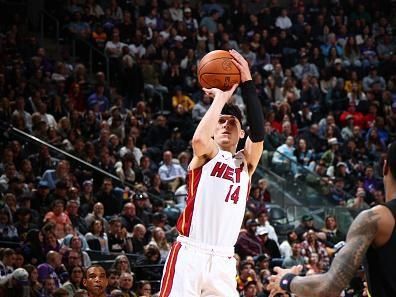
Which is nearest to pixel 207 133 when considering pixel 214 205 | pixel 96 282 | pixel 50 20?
pixel 214 205

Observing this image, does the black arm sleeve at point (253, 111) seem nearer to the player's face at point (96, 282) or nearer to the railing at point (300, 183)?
the player's face at point (96, 282)

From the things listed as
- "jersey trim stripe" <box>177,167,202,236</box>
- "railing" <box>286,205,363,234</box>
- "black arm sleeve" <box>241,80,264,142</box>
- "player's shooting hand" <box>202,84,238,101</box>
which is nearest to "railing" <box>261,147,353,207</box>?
"railing" <box>286,205,363,234</box>

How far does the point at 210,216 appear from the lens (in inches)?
252

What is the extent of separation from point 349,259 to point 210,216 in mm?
2272

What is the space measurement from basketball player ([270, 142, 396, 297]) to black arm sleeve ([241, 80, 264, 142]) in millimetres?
2403

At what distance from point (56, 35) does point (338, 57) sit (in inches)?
289

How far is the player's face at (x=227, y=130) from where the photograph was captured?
6.77 m

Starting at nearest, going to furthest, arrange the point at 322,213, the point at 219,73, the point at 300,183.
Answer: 1. the point at 219,73
2. the point at 322,213
3. the point at 300,183

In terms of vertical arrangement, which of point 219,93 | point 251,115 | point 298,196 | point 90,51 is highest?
point 90,51

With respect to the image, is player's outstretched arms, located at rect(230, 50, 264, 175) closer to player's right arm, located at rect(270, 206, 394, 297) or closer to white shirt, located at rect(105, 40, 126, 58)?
player's right arm, located at rect(270, 206, 394, 297)

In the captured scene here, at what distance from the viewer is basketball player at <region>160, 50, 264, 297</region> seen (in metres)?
6.29

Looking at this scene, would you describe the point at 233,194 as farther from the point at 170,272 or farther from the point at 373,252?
the point at 373,252

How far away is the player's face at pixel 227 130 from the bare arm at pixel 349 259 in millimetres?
2520

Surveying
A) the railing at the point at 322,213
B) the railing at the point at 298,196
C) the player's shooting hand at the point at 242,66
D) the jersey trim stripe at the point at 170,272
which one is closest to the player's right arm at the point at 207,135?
the player's shooting hand at the point at 242,66
